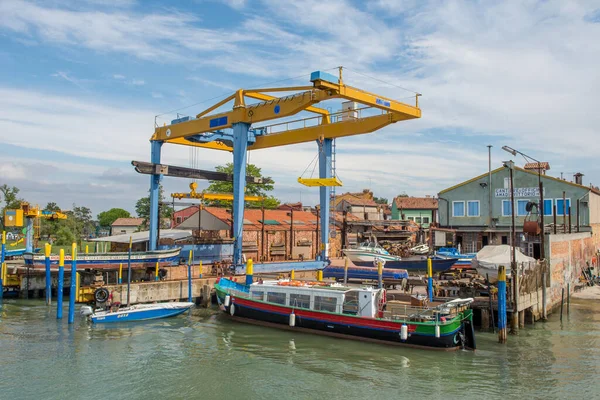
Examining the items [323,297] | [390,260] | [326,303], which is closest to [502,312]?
[326,303]

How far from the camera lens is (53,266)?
2791 centimetres

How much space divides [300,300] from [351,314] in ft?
7.90

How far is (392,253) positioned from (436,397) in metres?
26.9

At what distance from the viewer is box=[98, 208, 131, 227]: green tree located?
10250 cm

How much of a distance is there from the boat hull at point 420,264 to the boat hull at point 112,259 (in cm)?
1242

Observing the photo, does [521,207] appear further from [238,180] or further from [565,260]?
[238,180]

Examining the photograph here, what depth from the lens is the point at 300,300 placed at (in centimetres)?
2070

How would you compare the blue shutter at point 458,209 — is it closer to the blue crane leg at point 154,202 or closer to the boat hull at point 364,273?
the boat hull at point 364,273

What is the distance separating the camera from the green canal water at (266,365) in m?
14.0

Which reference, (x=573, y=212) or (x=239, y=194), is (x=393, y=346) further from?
(x=573, y=212)

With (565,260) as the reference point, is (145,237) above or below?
above

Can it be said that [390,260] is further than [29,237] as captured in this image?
Yes

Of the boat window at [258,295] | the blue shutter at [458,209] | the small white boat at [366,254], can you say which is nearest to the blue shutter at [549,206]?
the blue shutter at [458,209]

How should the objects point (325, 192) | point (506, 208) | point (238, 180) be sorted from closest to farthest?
1. point (238, 180)
2. point (325, 192)
3. point (506, 208)
